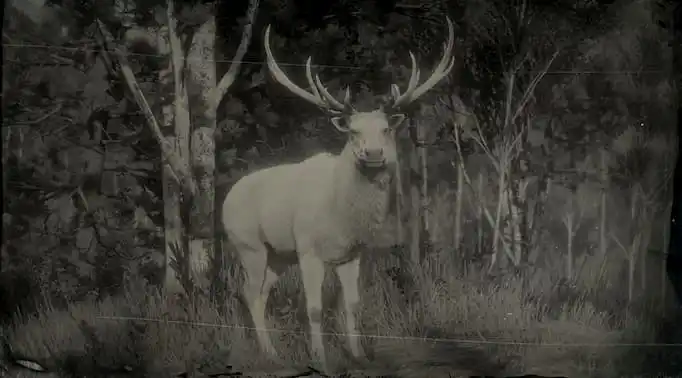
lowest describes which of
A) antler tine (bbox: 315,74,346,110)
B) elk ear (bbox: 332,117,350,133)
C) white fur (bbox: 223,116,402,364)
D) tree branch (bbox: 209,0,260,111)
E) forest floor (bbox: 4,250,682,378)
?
forest floor (bbox: 4,250,682,378)

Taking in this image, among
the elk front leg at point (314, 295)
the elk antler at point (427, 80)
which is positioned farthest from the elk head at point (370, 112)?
the elk front leg at point (314, 295)

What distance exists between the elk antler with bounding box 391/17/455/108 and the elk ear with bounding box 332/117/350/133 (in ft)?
0.37

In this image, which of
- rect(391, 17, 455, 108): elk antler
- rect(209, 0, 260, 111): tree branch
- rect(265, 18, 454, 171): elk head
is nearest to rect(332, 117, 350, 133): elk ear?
rect(265, 18, 454, 171): elk head

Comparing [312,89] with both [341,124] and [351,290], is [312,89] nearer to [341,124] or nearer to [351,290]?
[341,124]

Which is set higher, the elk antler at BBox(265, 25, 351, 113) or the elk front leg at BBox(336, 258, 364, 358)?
the elk antler at BBox(265, 25, 351, 113)

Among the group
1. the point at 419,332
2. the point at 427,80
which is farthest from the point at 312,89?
the point at 419,332

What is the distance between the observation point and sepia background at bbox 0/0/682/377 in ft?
4.28

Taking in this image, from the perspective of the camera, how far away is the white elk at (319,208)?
1.29 meters

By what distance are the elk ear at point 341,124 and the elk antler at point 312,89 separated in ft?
0.06

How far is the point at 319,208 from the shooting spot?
1.30m

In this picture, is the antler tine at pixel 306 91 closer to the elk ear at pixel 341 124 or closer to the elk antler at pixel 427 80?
the elk ear at pixel 341 124

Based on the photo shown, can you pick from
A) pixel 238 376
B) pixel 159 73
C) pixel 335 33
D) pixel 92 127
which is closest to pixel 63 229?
pixel 92 127

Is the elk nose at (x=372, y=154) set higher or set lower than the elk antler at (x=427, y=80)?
lower

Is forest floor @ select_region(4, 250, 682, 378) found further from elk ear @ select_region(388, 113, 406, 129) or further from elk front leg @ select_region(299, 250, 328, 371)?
elk ear @ select_region(388, 113, 406, 129)
